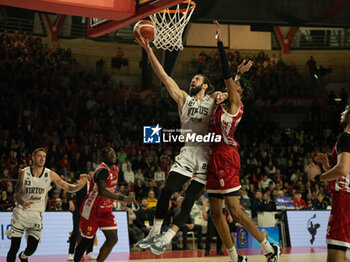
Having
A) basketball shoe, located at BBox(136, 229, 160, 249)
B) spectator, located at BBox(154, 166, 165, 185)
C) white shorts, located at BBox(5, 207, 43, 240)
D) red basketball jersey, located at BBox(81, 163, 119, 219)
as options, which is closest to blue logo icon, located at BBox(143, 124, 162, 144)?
spectator, located at BBox(154, 166, 165, 185)

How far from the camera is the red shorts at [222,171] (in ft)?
19.2

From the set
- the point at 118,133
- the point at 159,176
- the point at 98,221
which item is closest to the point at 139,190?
the point at 159,176

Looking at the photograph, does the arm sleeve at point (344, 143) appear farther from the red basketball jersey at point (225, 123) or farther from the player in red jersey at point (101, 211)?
the player in red jersey at point (101, 211)

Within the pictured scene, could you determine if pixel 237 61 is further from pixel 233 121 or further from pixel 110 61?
pixel 233 121

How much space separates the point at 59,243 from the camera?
1061 centimetres

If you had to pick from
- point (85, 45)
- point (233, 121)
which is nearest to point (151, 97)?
point (85, 45)

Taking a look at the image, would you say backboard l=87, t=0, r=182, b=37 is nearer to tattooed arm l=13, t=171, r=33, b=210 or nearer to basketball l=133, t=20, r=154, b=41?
basketball l=133, t=20, r=154, b=41

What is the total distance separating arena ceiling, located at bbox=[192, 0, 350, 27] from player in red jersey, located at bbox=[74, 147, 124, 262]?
815 cm

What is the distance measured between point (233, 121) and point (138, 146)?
11.0 meters

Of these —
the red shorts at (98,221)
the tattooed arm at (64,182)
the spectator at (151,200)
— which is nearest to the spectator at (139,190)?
the spectator at (151,200)

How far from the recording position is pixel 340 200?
443 centimetres

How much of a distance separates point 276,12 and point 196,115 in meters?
10.4

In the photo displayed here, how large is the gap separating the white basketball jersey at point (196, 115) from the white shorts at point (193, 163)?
0.21 meters

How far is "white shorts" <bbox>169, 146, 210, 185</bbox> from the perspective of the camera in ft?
18.7
